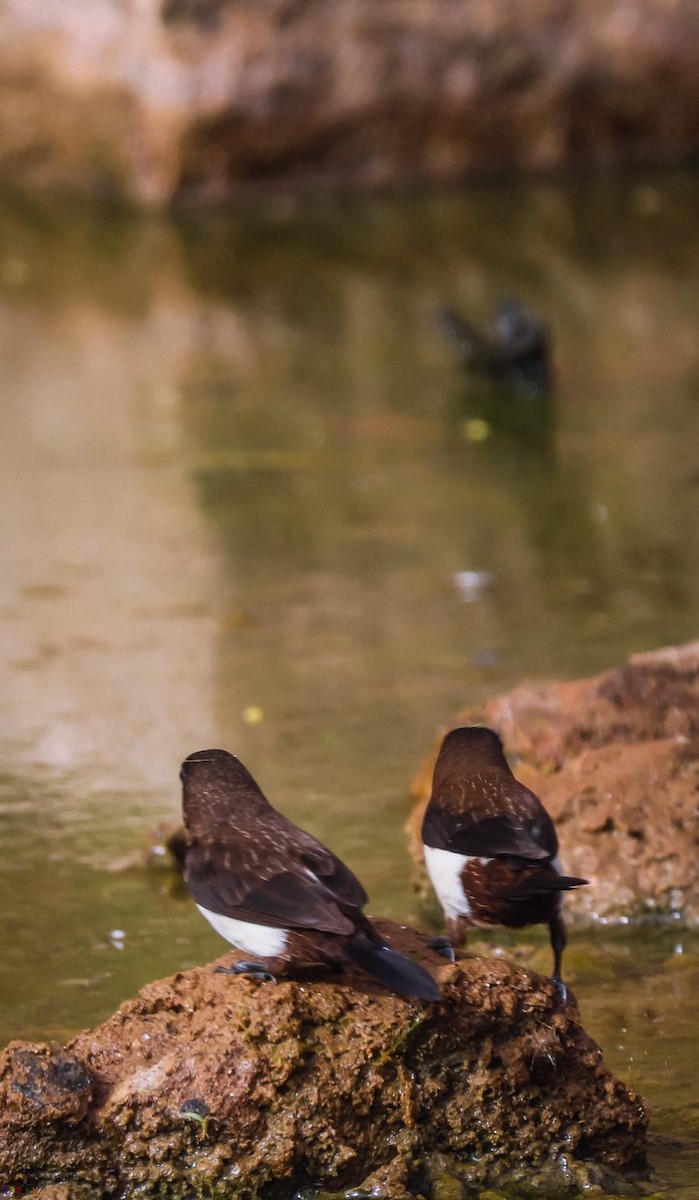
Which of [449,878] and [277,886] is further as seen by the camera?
[449,878]

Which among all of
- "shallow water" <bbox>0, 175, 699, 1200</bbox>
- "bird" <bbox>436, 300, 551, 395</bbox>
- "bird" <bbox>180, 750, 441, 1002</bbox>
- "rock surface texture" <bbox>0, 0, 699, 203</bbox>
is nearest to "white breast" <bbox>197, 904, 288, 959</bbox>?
"bird" <bbox>180, 750, 441, 1002</bbox>

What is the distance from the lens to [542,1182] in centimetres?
325

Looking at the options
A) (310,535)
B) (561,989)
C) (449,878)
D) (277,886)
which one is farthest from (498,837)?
(310,535)

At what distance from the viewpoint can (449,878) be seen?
3551 millimetres

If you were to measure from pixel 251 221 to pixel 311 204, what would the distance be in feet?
1.98

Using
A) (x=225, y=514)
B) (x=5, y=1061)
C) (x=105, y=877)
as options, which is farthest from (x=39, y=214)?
(x=5, y=1061)

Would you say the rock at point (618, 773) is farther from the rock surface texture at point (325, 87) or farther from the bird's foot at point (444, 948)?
the rock surface texture at point (325, 87)

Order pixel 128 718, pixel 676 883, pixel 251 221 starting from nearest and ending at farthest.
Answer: pixel 676 883 < pixel 128 718 < pixel 251 221

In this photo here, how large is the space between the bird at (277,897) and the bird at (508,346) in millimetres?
5913

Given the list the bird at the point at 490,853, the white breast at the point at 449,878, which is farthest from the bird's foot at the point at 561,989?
the white breast at the point at 449,878

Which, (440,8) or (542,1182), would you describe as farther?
(440,8)

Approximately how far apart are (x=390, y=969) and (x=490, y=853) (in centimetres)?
37

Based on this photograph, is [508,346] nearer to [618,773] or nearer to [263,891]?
[618,773]

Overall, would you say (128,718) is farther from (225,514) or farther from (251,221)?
(251,221)
